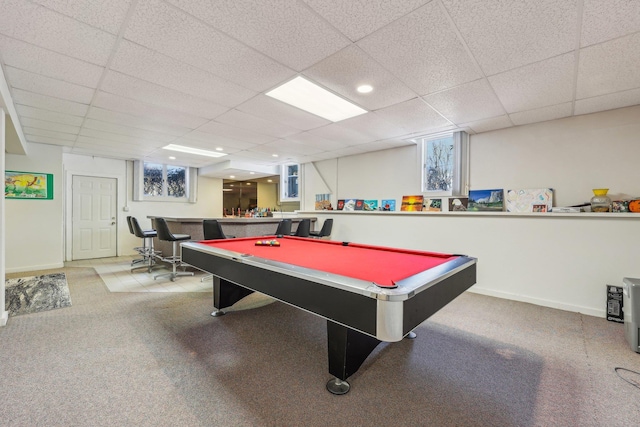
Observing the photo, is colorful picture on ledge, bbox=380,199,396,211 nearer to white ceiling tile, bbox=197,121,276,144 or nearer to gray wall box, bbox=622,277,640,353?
white ceiling tile, bbox=197,121,276,144

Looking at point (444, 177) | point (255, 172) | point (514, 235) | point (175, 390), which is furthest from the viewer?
point (255, 172)

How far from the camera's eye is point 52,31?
1969 mm

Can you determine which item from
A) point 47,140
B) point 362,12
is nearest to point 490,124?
point 362,12

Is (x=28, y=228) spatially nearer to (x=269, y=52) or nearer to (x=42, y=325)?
(x=42, y=325)

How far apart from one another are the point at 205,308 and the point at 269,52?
276 cm

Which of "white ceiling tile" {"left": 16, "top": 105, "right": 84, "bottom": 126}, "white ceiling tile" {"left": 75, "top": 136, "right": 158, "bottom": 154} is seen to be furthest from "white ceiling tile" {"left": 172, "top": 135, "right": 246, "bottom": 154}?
"white ceiling tile" {"left": 16, "top": 105, "right": 84, "bottom": 126}

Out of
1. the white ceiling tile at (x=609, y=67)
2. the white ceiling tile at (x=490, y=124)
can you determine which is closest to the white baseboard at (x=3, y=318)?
the white ceiling tile at (x=609, y=67)

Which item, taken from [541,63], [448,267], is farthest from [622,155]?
[448,267]

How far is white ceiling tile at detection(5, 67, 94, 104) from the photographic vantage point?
2584mm

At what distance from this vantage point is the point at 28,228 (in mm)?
5199

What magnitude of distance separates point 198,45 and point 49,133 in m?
4.13

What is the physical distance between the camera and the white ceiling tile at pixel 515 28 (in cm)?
171

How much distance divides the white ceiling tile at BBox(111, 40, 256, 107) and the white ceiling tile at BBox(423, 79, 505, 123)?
2.05m

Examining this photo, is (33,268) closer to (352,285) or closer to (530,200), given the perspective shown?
(352,285)
